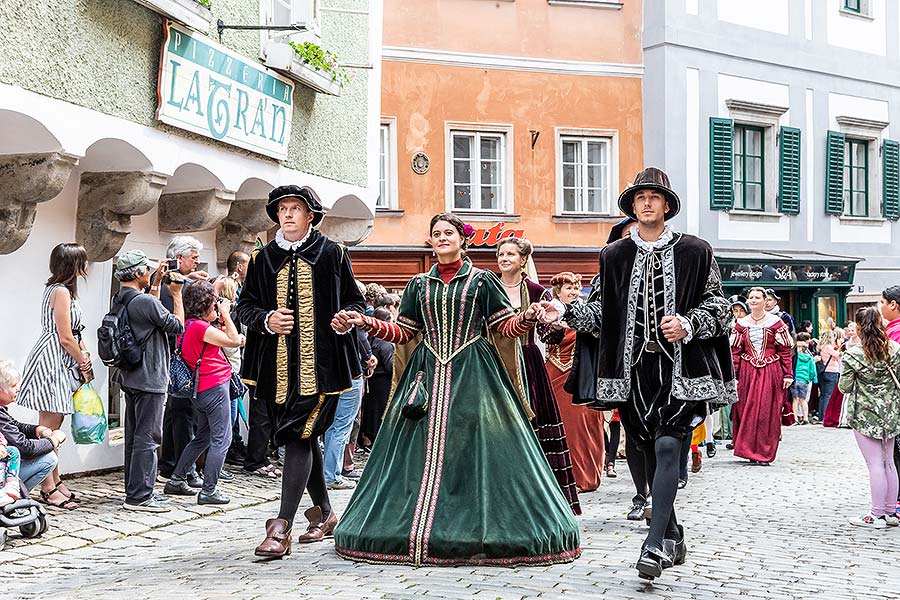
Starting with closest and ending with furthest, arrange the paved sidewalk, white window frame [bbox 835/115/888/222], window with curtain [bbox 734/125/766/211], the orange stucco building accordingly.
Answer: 1. the paved sidewalk
2. the orange stucco building
3. window with curtain [bbox 734/125/766/211]
4. white window frame [bbox 835/115/888/222]

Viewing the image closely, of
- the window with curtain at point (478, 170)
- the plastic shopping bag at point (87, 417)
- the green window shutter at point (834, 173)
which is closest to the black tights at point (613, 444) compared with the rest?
the plastic shopping bag at point (87, 417)

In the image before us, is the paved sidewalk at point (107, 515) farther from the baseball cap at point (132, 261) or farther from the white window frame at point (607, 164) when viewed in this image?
the white window frame at point (607, 164)

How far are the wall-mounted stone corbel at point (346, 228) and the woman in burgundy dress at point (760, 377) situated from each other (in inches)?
184

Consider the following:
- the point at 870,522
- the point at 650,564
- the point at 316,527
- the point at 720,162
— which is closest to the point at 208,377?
the point at 316,527

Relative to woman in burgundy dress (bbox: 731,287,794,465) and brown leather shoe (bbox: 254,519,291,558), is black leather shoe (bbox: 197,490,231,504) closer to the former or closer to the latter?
brown leather shoe (bbox: 254,519,291,558)

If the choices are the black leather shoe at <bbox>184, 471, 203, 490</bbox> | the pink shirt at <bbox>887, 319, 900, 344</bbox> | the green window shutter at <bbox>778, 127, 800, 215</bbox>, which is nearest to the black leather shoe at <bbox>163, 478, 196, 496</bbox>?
the black leather shoe at <bbox>184, 471, 203, 490</bbox>

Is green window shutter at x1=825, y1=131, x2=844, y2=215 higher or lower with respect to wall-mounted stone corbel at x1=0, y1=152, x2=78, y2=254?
higher

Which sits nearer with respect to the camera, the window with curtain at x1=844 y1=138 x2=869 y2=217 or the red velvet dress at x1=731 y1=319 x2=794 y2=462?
the red velvet dress at x1=731 y1=319 x2=794 y2=462

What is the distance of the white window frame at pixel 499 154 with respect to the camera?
21125 mm

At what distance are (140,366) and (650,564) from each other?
4558mm

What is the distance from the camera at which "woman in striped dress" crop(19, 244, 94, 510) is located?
9008 mm

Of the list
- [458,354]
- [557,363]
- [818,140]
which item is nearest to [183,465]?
[557,363]

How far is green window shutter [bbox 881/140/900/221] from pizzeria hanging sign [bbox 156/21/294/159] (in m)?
16.3

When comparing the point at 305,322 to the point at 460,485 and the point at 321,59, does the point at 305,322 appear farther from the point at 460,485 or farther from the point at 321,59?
the point at 321,59
